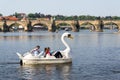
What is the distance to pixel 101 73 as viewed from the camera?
37375 millimetres

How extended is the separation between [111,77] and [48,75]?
4.88m

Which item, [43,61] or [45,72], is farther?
[43,61]

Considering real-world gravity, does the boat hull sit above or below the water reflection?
above

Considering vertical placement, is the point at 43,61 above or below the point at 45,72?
above

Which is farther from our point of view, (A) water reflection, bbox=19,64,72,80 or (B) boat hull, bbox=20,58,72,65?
(B) boat hull, bbox=20,58,72,65

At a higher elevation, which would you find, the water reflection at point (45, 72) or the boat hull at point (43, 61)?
the boat hull at point (43, 61)

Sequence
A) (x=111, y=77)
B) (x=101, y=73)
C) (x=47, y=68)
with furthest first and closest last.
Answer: (x=47, y=68), (x=101, y=73), (x=111, y=77)

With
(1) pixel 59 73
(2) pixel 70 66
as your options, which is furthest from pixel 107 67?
(1) pixel 59 73

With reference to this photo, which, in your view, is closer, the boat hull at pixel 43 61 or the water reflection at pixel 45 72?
the water reflection at pixel 45 72

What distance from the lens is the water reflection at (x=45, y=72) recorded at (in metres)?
35.2

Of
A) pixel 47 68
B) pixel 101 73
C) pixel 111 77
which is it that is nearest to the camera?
pixel 111 77

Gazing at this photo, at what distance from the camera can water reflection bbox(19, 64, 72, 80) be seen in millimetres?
35156

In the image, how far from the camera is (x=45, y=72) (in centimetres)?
3812

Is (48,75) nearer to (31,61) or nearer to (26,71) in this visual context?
(26,71)
